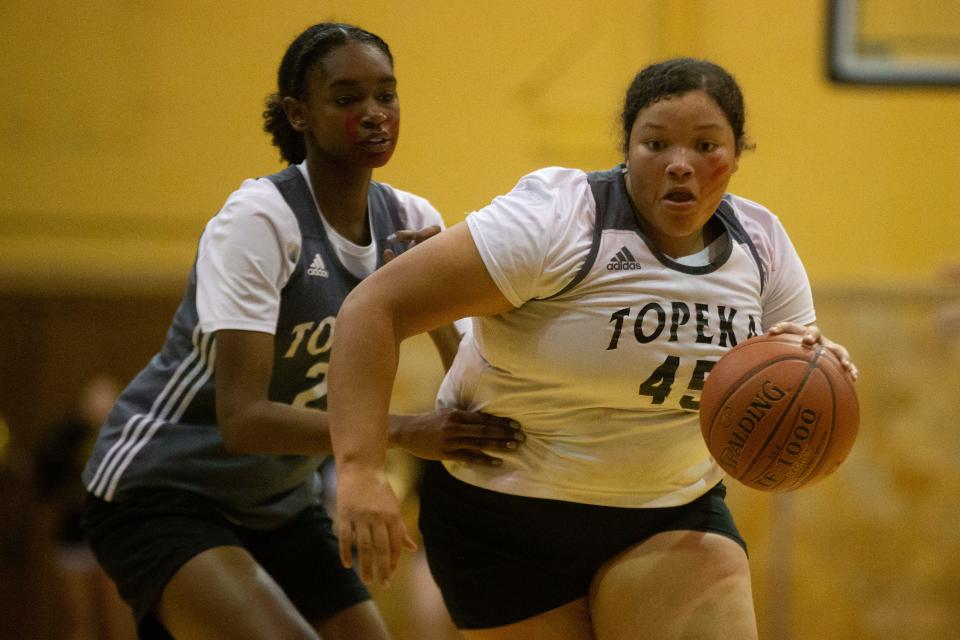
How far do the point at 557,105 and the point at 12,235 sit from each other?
115 inches

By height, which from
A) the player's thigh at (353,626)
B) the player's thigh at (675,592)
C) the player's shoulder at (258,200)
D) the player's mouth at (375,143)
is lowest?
the player's thigh at (353,626)

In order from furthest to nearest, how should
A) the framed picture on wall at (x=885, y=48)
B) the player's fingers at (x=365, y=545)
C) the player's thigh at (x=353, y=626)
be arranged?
1. the framed picture on wall at (x=885, y=48)
2. the player's thigh at (x=353, y=626)
3. the player's fingers at (x=365, y=545)

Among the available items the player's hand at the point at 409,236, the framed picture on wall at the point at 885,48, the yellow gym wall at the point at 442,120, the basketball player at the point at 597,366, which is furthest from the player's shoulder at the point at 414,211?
the yellow gym wall at the point at 442,120

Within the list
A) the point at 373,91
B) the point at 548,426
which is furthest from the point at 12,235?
the point at 548,426

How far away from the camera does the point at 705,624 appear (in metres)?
2.19

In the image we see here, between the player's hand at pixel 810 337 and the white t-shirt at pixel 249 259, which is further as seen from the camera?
the white t-shirt at pixel 249 259

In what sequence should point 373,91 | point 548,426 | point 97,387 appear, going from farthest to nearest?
point 97,387 → point 373,91 → point 548,426

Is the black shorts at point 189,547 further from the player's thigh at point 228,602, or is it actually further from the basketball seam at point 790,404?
the basketball seam at point 790,404

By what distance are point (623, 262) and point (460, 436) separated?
1.55 feet

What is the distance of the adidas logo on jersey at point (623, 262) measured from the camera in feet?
7.08

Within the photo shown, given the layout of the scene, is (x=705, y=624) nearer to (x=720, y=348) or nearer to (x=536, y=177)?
(x=720, y=348)

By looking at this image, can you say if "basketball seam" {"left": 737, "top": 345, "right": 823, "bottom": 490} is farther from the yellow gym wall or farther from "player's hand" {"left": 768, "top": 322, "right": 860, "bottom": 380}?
the yellow gym wall

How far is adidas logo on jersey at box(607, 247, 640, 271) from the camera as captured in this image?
→ 2.16 metres

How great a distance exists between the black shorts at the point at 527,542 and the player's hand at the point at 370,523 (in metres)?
0.40
